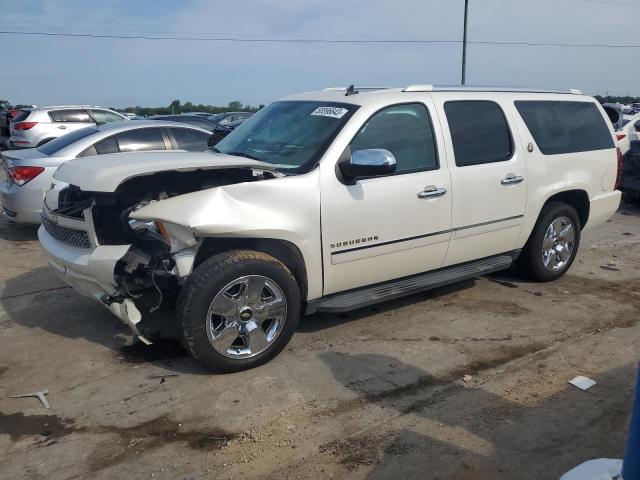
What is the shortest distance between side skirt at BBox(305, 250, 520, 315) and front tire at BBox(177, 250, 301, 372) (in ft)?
1.02

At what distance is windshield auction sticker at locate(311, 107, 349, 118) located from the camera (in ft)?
14.4

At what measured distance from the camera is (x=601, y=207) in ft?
19.7

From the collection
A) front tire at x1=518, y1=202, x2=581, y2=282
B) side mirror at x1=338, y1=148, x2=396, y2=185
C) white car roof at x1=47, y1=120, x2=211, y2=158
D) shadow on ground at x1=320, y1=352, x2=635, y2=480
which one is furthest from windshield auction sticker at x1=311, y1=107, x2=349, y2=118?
white car roof at x1=47, y1=120, x2=211, y2=158

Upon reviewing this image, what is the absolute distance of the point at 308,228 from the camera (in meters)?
3.96

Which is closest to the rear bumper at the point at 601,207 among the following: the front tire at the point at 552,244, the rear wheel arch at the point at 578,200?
the rear wheel arch at the point at 578,200

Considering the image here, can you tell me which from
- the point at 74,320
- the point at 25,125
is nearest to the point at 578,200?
the point at 74,320

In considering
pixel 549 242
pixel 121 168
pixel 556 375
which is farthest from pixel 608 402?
pixel 121 168

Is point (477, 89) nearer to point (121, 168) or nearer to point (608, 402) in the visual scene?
point (608, 402)

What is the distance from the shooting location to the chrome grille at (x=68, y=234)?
392 cm

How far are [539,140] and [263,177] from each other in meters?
2.84

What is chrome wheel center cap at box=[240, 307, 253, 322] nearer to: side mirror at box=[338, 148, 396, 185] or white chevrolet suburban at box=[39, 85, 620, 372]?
white chevrolet suburban at box=[39, 85, 620, 372]

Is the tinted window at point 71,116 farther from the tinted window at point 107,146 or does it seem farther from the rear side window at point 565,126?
the rear side window at point 565,126

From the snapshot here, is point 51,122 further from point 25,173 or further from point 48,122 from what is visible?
point 25,173

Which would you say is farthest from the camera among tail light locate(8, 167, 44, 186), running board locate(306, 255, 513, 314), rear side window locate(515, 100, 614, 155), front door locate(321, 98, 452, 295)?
tail light locate(8, 167, 44, 186)
